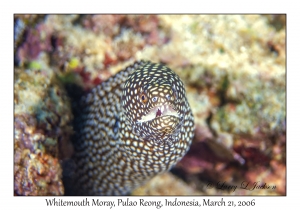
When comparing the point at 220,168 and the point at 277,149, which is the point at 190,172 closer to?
the point at 220,168

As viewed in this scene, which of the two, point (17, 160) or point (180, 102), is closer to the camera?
point (180, 102)

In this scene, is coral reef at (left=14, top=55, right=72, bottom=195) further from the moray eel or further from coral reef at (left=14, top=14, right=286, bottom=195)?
coral reef at (left=14, top=14, right=286, bottom=195)

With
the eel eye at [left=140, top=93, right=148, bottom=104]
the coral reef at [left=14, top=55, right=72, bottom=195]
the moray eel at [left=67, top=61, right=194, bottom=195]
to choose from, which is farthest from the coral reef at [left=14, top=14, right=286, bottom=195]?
the eel eye at [left=140, top=93, right=148, bottom=104]

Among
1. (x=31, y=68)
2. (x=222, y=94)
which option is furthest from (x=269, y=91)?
(x=31, y=68)

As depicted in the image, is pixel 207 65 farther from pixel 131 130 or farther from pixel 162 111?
pixel 162 111

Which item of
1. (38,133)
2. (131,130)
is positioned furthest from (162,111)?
(38,133)
